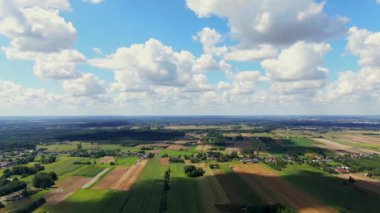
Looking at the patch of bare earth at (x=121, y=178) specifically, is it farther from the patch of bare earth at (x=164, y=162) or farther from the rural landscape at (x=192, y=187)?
the patch of bare earth at (x=164, y=162)

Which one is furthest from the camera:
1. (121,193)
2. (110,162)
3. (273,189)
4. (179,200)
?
(110,162)

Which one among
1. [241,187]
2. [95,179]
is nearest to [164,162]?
[95,179]

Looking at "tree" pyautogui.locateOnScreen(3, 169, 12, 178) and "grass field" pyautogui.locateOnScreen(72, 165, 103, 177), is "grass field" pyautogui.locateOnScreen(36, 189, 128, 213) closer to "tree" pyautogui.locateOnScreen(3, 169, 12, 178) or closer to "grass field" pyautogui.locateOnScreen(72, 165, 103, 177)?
"grass field" pyautogui.locateOnScreen(72, 165, 103, 177)

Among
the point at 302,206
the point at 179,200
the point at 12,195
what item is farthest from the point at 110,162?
the point at 302,206

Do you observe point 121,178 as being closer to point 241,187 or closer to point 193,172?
point 193,172

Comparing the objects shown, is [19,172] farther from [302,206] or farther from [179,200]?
[302,206]

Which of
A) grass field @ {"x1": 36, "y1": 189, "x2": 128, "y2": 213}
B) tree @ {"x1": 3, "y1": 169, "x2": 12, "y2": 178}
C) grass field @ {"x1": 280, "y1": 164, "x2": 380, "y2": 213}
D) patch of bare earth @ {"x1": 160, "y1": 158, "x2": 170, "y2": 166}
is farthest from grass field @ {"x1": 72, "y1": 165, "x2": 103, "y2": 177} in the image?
grass field @ {"x1": 280, "y1": 164, "x2": 380, "y2": 213}
